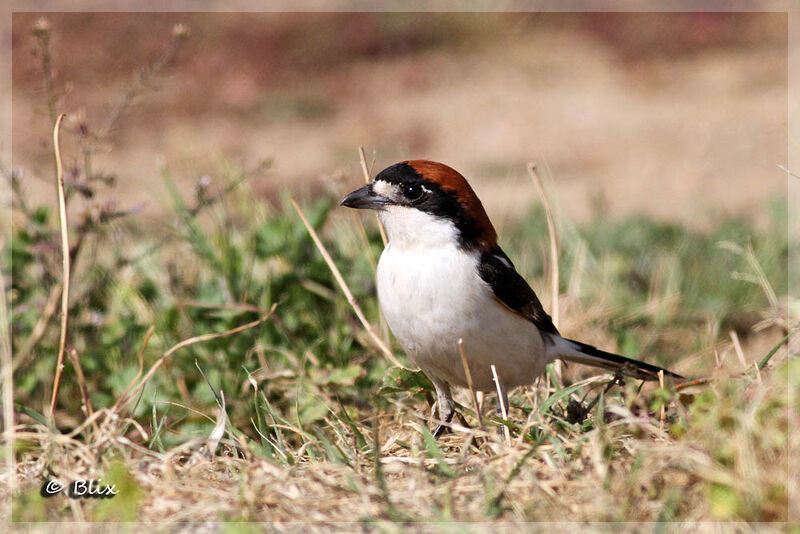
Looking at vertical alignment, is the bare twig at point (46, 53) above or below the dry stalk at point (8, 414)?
above

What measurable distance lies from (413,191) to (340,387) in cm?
105

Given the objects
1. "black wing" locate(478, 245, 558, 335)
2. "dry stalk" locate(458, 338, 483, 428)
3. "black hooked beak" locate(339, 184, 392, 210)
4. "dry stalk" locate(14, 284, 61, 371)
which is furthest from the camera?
"dry stalk" locate(14, 284, 61, 371)

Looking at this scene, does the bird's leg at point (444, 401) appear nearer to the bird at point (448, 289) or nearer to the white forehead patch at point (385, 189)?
the bird at point (448, 289)

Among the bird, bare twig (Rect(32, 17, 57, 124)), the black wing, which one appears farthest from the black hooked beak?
bare twig (Rect(32, 17, 57, 124))

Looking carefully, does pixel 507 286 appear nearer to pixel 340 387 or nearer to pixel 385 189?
pixel 385 189

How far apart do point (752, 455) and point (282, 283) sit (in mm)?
2748

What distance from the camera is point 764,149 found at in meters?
10.2

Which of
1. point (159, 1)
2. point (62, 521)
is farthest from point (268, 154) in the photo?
point (62, 521)

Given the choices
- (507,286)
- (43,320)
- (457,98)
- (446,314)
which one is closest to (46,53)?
(43,320)

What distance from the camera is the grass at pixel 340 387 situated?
2.62m

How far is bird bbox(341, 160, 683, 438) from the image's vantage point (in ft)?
11.7

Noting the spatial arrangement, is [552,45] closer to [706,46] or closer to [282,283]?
[706,46]

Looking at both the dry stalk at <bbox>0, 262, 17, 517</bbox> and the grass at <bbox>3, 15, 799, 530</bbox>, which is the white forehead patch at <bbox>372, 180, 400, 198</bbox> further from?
the dry stalk at <bbox>0, 262, 17, 517</bbox>

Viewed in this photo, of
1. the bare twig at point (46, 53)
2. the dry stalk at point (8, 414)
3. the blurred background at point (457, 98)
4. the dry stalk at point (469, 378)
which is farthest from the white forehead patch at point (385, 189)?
the blurred background at point (457, 98)
